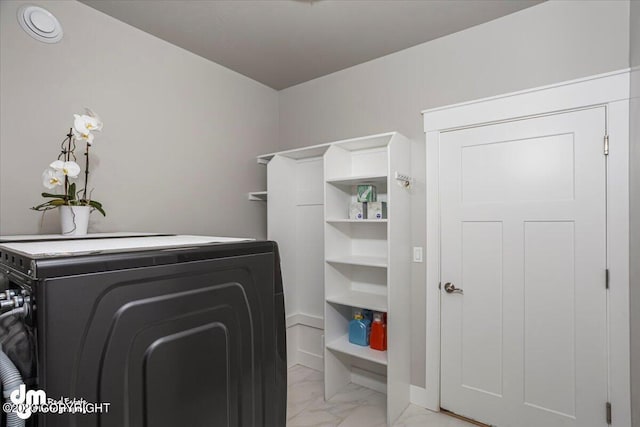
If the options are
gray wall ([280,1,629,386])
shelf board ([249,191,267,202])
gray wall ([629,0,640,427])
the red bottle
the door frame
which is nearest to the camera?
gray wall ([629,0,640,427])

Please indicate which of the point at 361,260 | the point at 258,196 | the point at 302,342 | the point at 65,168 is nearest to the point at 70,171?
the point at 65,168

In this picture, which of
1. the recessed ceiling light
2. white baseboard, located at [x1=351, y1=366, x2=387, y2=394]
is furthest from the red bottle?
the recessed ceiling light

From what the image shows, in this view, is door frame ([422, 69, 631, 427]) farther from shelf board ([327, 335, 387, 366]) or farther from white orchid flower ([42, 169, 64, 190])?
white orchid flower ([42, 169, 64, 190])

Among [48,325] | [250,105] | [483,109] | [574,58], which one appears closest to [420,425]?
[483,109]

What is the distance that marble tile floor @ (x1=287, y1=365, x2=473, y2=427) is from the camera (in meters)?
2.10

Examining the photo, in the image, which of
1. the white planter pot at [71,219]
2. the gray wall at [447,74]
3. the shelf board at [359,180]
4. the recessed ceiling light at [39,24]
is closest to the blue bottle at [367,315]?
the gray wall at [447,74]

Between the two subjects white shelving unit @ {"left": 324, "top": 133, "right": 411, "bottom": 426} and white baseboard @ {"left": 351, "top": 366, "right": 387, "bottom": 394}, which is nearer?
white shelving unit @ {"left": 324, "top": 133, "right": 411, "bottom": 426}

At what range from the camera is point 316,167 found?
2828 mm

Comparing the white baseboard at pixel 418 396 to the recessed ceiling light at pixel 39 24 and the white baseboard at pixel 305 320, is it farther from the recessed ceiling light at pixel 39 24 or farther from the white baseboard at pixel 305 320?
A: the recessed ceiling light at pixel 39 24

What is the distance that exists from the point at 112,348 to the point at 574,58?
249 cm

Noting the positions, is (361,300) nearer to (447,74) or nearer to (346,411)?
(346,411)

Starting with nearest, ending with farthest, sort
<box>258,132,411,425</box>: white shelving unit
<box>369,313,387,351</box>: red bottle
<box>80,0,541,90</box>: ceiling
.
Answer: <box>80,0,541,90</box>: ceiling
<box>258,132,411,425</box>: white shelving unit
<box>369,313,387,351</box>: red bottle

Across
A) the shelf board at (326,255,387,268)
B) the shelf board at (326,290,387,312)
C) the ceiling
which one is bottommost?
the shelf board at (326,290,387,312)

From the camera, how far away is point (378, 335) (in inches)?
92.0
